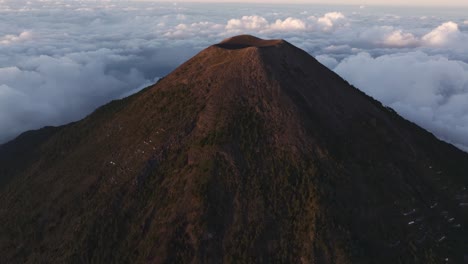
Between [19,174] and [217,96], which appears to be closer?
[217,96]

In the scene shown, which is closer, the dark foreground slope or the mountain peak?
the dark foreground slope

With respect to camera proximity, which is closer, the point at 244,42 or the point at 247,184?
the point at 247,184

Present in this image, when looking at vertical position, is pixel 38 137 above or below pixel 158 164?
below

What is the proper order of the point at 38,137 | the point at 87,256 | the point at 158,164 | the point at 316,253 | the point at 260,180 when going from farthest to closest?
the point at 38,137 → the point at 158,164 → the point at 260,180 → the point at 87,256 → the point at 316,253

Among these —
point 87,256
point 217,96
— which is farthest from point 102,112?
point 87,256

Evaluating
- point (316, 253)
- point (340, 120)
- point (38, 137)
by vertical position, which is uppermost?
point (340, 120)

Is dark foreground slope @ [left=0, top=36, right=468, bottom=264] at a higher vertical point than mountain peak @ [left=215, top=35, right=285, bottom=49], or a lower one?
lower

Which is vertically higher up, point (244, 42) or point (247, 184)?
point (244, 42)

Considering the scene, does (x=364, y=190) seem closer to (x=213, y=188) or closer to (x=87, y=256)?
(x=213, y=188)
